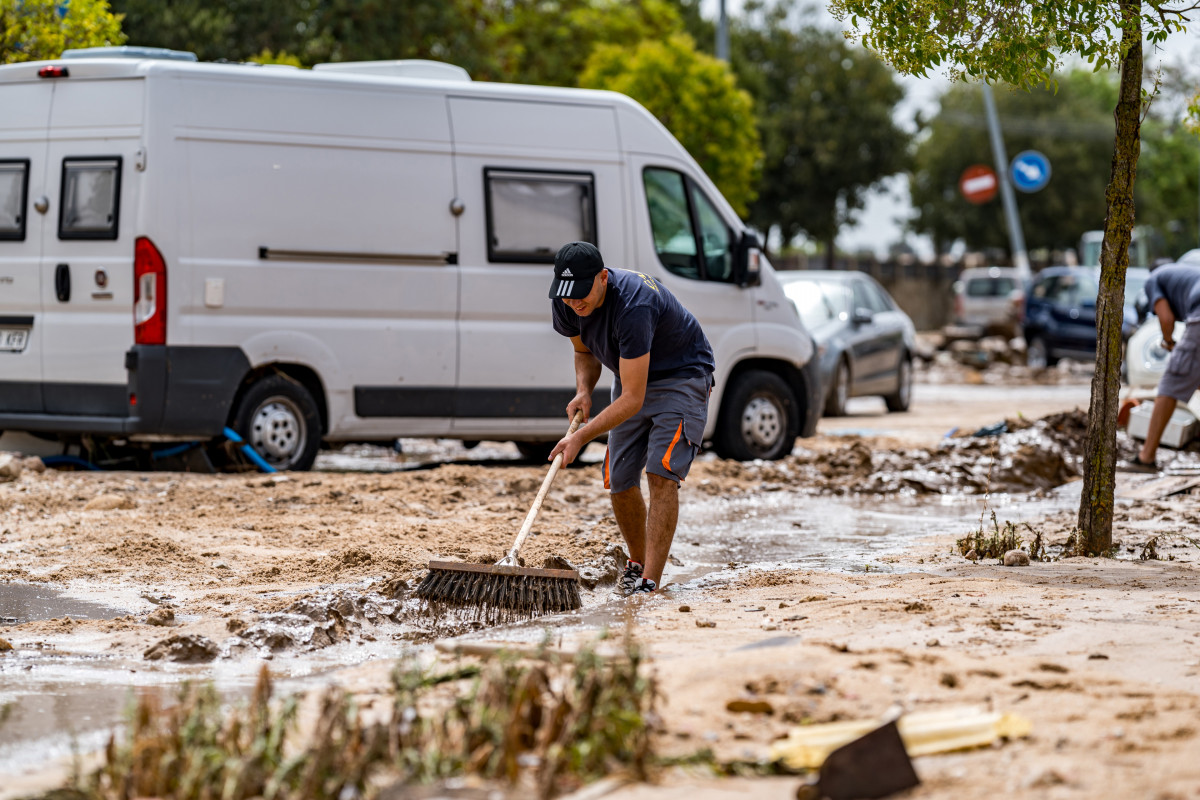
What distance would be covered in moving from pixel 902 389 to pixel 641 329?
12.5m

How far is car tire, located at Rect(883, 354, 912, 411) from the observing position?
17.9 metres

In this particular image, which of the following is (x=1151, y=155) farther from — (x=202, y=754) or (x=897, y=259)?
(x=202, y=754)

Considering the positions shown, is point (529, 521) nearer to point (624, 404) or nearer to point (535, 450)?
point (624, 404)

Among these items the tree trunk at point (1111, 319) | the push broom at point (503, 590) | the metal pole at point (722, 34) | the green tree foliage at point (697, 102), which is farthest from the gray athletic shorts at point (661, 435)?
the green tree foliage at point (697, 102)

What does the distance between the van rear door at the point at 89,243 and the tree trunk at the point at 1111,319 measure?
5.94 metres

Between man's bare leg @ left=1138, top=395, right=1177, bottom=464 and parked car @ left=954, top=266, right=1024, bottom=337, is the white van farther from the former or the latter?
parked car @ left=954, top=266, right=1024, bottom=337

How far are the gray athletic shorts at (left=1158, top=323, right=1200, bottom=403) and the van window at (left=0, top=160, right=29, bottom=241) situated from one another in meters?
8.13

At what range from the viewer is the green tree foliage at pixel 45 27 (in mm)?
11039

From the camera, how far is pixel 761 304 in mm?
11398

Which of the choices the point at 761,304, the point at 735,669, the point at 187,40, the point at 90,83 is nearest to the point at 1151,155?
the point at 187,40

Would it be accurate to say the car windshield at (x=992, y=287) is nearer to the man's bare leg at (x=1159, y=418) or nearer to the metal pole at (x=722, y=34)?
the metal pole at (x=722, y=34)

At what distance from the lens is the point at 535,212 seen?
1051 centimetres

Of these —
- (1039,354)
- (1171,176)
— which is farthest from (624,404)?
(1171,176)

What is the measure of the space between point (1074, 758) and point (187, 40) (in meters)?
17.8
